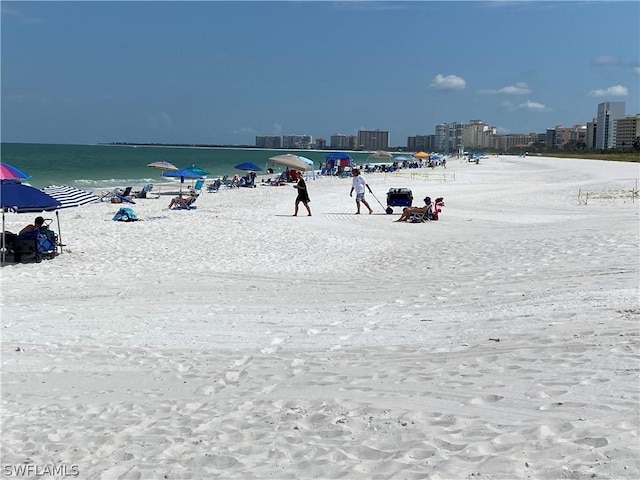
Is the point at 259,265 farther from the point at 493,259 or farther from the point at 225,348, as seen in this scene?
the point at 225,348

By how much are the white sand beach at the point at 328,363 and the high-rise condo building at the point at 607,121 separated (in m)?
178

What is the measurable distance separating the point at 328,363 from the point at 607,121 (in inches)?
7364

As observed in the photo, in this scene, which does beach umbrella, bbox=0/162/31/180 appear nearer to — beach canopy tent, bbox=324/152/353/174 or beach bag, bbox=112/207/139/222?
beach bag, bbox=112/207/139/222

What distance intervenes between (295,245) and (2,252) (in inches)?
189

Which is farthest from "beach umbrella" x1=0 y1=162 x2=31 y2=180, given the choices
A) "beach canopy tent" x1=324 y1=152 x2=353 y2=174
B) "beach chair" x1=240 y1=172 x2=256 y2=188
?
"beach canopy tent" x1=324 y1=152 x2=353 y2=174

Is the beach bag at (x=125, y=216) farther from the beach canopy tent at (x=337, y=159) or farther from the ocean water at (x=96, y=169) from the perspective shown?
the beach canopy tent at (x=337, y=159)

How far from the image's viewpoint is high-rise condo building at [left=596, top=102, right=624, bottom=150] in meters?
171

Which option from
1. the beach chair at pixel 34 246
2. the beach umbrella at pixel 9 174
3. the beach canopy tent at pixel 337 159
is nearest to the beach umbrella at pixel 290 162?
the beach umbrella at pixel 9 174

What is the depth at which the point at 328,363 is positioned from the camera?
5.11m

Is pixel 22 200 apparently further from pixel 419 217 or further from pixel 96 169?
pixel 96 169

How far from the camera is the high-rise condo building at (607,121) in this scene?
171m

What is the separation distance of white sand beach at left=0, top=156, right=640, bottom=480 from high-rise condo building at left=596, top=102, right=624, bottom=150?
178 m

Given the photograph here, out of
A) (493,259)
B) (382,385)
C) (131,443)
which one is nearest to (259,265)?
(493,259)

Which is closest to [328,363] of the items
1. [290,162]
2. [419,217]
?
[419,217]
